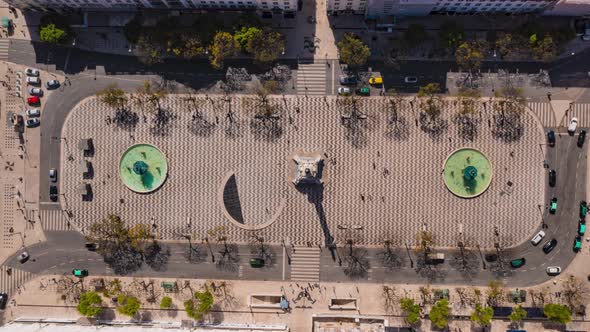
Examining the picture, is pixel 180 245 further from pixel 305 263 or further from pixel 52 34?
pixel 52 34

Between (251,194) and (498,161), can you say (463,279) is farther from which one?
(251,194)

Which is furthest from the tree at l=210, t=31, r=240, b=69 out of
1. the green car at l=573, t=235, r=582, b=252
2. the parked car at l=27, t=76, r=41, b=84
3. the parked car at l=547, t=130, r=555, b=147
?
the green car at l=573, t=235, r=582, b=252

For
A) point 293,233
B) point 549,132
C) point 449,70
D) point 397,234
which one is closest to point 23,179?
point 293,233

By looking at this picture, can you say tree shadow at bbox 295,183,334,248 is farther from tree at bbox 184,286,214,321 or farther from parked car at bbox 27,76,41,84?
parked car at bbox 27,76,41,84

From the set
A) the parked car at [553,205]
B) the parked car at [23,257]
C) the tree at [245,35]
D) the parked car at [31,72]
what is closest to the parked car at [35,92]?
the parked car at [31,72]

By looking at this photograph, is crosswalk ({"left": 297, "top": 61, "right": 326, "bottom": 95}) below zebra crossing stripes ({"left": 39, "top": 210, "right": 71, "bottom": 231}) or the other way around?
the other way around

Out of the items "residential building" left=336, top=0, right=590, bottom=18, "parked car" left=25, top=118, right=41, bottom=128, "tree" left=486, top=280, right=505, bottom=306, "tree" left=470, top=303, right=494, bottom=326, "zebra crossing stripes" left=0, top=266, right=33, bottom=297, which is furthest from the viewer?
"zebra crossing stripes" left=0, top=266, right=33, bottom=297

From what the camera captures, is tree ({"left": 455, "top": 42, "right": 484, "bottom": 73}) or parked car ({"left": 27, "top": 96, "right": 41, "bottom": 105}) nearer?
tree ({"left": 455, "top": 42, "right": 484, "bottom": 73})

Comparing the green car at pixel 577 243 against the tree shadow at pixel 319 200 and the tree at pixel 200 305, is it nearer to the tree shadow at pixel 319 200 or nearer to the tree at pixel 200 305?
the tree shadow at pixel 319 200
